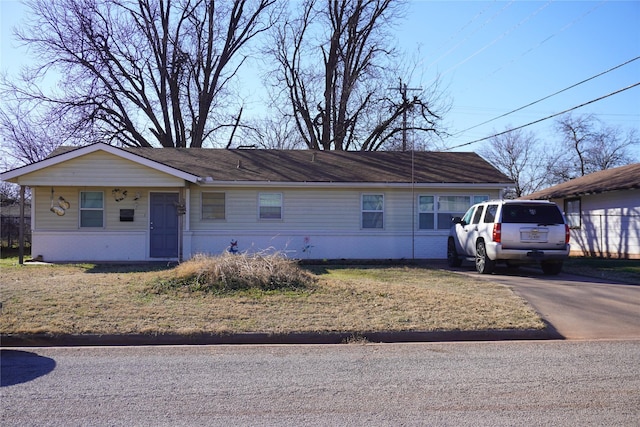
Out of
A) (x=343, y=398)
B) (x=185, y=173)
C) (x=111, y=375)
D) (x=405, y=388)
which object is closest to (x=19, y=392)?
(x=111, y=375)

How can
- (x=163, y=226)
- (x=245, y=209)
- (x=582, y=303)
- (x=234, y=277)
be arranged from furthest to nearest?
(x=245, y=209)
(x=163, y=226)
(x=234, y=277)
(x=582, y=303)

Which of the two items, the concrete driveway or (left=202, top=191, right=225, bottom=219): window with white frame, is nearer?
the concrete driveway

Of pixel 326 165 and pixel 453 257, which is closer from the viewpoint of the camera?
pixel 453 257

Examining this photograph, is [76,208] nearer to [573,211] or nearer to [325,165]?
[325,165]

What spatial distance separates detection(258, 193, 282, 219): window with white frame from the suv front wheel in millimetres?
7026

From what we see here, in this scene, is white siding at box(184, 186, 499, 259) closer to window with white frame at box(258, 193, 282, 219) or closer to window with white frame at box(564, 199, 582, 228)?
window with white frame at box(258, 193, 282, 219)

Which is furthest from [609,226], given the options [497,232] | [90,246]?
[90,246]

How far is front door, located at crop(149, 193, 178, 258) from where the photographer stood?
18375mm

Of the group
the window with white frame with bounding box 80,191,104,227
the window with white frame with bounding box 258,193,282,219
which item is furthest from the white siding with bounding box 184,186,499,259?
the window with white frame with bounding box 80,191,104,227

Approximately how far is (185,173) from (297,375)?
12.0 m

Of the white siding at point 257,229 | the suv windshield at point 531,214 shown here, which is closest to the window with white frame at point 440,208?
the white siding at point 257,229

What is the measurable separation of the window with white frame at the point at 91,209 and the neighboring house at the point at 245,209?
3cm

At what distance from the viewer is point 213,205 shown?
738 inches

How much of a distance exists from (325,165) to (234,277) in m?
10.7
